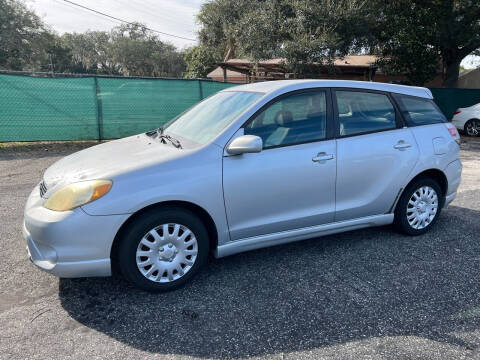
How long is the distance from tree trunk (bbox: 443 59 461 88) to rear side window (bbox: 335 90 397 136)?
1567 cm

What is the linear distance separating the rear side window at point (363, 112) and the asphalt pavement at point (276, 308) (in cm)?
125

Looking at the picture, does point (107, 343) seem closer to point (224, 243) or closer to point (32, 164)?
point (224, 243)

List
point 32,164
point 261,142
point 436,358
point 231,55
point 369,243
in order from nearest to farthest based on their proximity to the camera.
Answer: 1. point 436,358
2. point 261,142
3. point 369,243
4. point 32,164
5. point 231,55

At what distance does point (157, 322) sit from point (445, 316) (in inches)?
84.3

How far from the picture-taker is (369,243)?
399 centimetres

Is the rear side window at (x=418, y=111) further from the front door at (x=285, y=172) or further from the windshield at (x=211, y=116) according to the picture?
the windshield at (x=211, y=116)

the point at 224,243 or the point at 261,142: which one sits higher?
the point at 261,142

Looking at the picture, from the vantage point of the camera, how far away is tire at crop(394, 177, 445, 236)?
4004 millimetres

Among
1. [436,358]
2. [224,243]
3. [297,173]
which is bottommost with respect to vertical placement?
[436,358]

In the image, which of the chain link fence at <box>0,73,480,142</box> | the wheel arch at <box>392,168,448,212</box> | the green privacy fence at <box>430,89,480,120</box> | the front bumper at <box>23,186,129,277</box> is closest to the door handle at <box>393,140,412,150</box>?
the wheel arch at <box>392,168,448,212</box>

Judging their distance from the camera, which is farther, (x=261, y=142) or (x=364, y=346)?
(x=261, y=142)

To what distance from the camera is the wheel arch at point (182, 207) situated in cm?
284

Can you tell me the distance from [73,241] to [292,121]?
2126 mm

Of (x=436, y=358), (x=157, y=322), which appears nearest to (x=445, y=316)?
(x=436, y=358)
